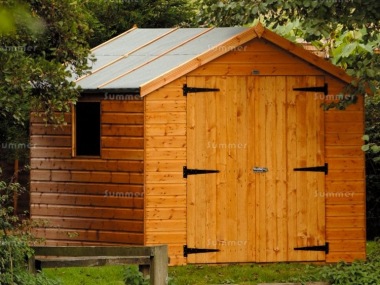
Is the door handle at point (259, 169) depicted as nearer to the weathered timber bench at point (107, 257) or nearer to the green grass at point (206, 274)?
the green grass at point (206, 274)

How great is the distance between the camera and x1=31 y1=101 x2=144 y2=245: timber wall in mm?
12773

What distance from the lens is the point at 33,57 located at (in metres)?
10.4

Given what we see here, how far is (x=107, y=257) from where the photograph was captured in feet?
26.6

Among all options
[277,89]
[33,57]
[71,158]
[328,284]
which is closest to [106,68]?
[71,158]

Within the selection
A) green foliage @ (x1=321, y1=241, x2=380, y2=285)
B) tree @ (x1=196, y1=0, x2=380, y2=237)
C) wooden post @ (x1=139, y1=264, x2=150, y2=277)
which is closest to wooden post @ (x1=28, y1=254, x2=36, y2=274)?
wooden post @ (x1=139, y1=264, x2=150, y2=277)

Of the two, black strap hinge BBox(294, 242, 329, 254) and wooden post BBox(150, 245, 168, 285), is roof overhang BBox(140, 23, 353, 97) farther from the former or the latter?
wooden post BBox(150, 245, 168, 285)

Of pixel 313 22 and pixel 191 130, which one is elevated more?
pixel 313 22

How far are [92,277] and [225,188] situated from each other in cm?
235

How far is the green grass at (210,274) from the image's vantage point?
448 inches

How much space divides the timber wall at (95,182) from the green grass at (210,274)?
35.5 inches

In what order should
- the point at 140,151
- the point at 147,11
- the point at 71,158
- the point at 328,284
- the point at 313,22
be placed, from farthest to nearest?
the point at 147,11, the point at 71,158, the point at 140,151, the point at 313,22, the point at 328,284

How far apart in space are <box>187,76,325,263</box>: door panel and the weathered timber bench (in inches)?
173

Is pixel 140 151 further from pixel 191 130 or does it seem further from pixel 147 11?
pixel 147 11

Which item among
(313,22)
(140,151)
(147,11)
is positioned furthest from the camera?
(147,11)
